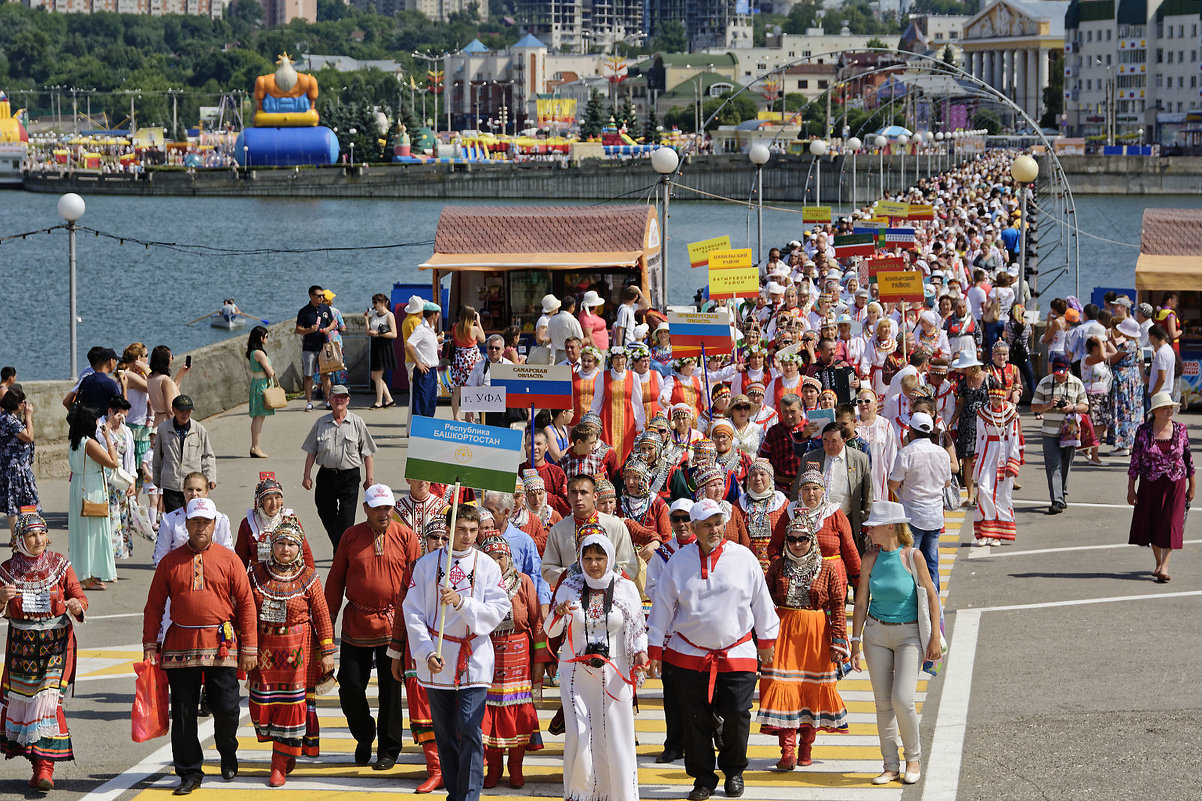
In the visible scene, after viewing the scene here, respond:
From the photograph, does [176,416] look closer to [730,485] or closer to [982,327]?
[730,485]

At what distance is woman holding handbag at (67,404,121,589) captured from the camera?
12945 mm

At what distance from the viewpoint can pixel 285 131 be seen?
5138 inches

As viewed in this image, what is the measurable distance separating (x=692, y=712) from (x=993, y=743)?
1824 millimetres

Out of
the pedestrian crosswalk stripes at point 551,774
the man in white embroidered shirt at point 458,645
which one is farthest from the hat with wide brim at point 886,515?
the man in white embroidered shirt at point 458,645

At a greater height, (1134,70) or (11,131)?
(1134,70)

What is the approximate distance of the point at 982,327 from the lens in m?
21.1

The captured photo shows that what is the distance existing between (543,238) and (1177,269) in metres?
8.20

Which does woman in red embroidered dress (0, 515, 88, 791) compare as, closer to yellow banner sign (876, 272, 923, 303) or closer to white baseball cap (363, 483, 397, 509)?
white baseball cap (363, 483, 397, 509)

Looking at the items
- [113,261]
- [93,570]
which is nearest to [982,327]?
[93,570]

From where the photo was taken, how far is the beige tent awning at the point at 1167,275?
856 inches

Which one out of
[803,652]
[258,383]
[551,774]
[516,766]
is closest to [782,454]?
[803,652]

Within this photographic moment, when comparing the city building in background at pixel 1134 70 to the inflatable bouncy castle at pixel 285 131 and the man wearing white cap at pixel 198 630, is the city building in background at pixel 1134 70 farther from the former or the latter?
the man wearing white cap at pixel 198 630

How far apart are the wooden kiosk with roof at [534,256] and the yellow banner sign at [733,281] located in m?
2.48

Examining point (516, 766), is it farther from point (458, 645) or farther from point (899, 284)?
point (899, 284)
